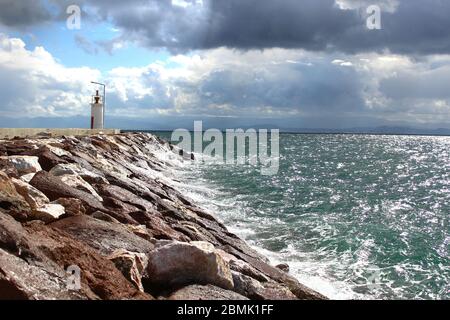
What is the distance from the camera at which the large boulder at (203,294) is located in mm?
5785

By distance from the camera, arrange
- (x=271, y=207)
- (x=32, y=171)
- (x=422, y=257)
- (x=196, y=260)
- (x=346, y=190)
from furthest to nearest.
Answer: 1. (x=346, y=190)
2. (x=271, y=207)
3. (x=422, y=257)
4. (x=32, y=171)
5. (x=196, y=260)

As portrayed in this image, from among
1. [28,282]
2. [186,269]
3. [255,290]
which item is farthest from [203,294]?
[28,282]

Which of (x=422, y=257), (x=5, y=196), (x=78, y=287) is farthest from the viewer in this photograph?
(x=422, y=257)

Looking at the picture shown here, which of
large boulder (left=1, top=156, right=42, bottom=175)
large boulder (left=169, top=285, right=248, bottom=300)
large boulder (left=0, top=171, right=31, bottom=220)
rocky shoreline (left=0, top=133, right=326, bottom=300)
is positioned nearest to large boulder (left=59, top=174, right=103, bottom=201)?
rocky shoreline (left=0, top=133, right=326, bottom=300)

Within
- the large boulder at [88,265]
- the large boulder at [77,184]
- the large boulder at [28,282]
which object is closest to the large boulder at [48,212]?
the large boulder at [88,265]

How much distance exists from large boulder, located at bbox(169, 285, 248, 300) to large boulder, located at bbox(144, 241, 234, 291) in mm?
155

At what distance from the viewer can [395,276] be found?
1223cm

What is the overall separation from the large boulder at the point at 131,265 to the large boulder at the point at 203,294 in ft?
1.61

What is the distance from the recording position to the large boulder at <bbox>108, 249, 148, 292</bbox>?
19.6 feet

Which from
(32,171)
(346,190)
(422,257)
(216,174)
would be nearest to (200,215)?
(32,171)

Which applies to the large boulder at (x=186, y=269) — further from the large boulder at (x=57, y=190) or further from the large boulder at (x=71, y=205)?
the large boulder at (x=57, y=190)

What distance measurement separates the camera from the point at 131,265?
6.12 metres
